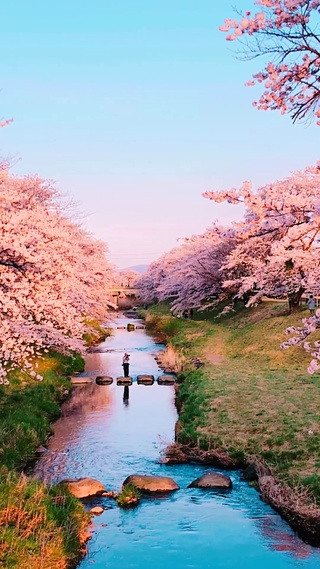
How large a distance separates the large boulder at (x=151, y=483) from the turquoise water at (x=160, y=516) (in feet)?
1.07

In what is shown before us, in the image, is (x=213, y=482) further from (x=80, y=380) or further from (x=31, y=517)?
(x=80, y=380)

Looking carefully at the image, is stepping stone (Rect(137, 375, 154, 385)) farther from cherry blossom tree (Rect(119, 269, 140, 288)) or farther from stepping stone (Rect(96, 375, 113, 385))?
cherry blossom tree (Rect(119, 269, 140, 288))

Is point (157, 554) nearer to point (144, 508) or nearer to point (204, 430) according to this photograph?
point (144, 508)

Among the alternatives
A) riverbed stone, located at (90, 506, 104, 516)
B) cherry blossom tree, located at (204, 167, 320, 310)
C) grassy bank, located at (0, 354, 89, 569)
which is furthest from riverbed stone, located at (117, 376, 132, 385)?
riverbed stone, located at (90, 506, 104, 516)

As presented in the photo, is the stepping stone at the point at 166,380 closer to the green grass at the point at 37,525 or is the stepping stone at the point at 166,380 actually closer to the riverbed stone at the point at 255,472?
the riverbed stone at the point at 255,472

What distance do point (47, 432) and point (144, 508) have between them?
26.7 ft

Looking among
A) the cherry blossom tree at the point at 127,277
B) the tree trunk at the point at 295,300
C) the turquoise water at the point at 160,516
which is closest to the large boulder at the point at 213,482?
the turquoise water at the point at 160,516

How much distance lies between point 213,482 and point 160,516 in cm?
252

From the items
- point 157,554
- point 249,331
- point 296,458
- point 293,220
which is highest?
point 293,220

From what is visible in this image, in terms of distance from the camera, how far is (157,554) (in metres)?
13.4

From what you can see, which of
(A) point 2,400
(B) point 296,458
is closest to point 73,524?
(B) point 296,458

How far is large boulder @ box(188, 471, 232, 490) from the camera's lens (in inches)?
677

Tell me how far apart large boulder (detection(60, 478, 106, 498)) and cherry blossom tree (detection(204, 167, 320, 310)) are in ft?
26.3

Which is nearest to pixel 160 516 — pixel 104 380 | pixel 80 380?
pixel 104 380
